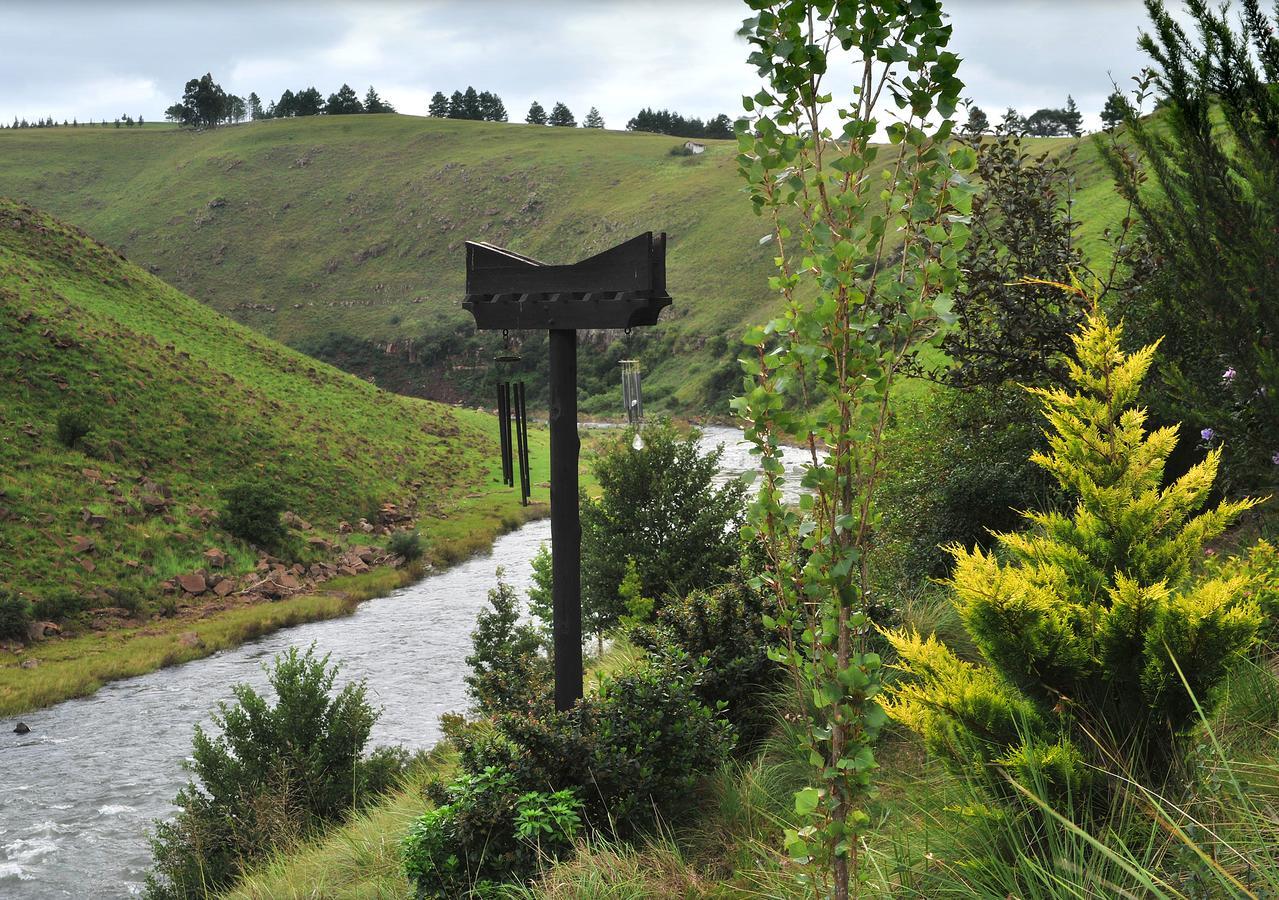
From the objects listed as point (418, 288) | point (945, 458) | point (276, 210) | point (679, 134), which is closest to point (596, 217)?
point (418, 288)

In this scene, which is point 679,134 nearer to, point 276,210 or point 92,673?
point 276,210

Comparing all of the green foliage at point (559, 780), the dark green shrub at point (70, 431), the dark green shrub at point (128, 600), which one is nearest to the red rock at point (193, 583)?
the dark green shrub at point (128, 600)

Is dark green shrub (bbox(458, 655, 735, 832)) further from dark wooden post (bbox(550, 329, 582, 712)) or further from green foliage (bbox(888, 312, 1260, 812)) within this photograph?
green foliage (bbox(888, 312, 1260, 812))

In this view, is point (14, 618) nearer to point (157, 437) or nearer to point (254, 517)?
point (254, 517)

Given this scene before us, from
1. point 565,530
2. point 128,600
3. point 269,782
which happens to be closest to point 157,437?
point 128,600

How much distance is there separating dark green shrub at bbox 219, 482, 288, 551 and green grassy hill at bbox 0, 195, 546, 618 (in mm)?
521

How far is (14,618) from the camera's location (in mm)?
21250

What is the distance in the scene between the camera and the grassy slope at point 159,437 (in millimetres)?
25562

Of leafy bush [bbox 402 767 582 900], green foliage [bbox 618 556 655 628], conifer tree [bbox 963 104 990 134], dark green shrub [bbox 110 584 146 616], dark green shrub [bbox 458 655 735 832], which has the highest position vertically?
conifer tree [bbox 963 104 990 134]

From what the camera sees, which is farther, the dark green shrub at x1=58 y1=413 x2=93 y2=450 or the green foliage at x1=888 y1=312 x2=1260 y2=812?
the dark green shrub at x1=58 y1=413 x2=93 y2=450

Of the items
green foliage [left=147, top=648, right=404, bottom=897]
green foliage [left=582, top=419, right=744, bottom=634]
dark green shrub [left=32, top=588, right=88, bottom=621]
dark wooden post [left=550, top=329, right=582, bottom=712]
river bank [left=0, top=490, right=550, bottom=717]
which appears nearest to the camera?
dark wooden post [left=550, top=329, right=582, bottom=712]

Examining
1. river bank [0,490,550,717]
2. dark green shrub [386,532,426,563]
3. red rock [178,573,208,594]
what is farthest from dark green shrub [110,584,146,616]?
dark green shrub [386,532,426,563]

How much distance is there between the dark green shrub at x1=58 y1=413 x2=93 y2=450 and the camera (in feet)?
94.6

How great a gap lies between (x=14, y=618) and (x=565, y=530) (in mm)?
19440
